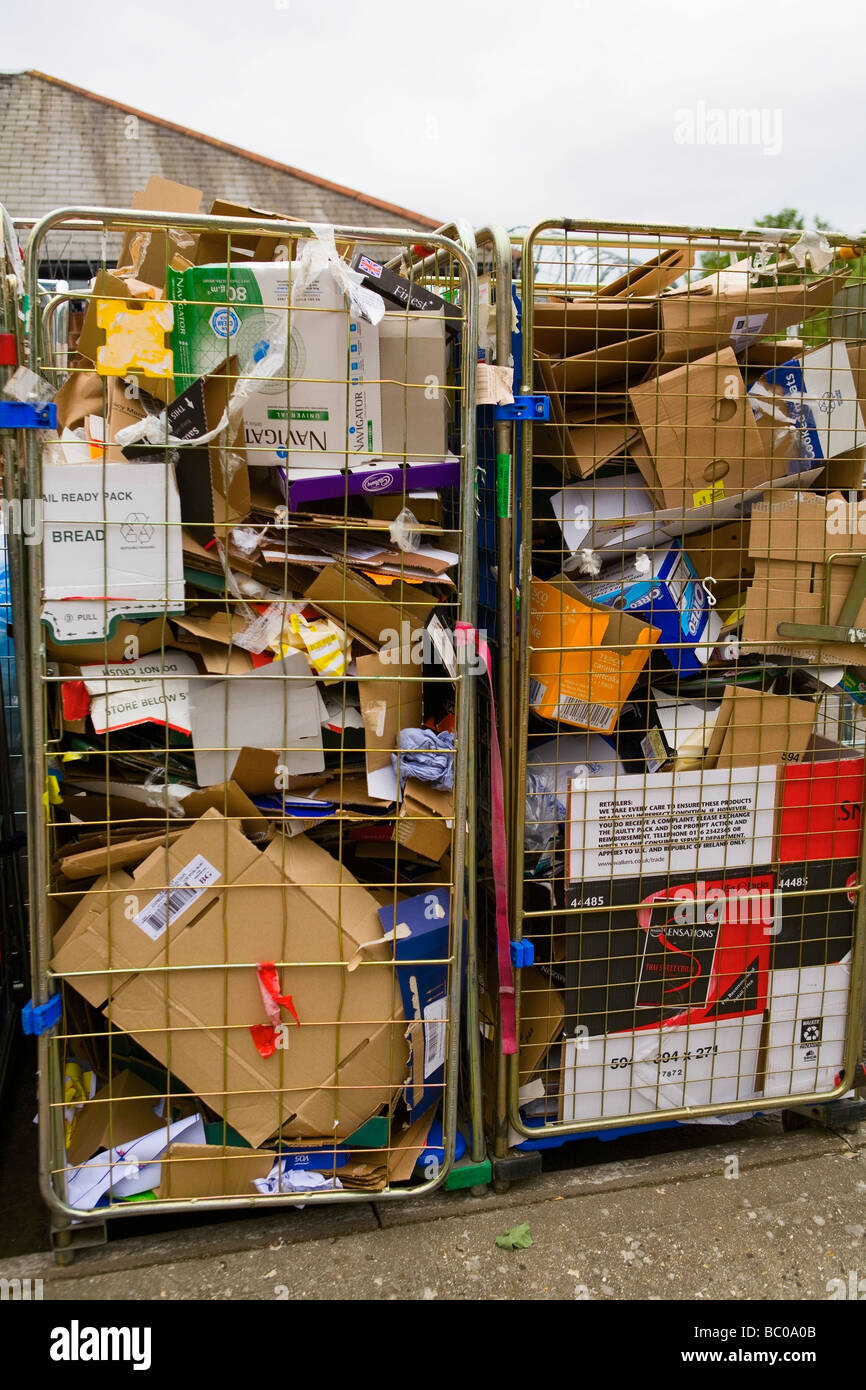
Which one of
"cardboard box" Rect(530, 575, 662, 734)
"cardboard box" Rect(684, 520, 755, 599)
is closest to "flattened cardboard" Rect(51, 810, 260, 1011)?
"cardboard box" Rect(530, 575, 662, 734)

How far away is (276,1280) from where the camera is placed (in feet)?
7.72

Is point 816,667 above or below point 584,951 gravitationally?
above

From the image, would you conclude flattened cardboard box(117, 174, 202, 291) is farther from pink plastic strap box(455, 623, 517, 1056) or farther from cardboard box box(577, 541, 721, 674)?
cardboard box box(577, 541, 721, 674)

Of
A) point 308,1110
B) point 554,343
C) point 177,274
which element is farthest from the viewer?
point 554,343

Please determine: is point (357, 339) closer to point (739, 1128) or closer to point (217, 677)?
point (217, 677)

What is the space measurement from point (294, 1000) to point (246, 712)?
2.46ft

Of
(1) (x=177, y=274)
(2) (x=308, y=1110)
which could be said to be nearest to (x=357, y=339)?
(1) (x=177, y=274)

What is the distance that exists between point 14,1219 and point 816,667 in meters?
2.86

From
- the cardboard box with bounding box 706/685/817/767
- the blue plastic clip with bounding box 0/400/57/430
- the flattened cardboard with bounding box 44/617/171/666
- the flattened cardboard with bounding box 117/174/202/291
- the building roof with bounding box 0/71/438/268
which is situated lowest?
the cardboard box with bounding box 706/685/817/767

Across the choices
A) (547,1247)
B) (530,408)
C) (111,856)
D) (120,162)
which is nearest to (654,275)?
(530,408)

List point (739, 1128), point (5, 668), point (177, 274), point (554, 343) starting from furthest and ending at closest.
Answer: point (5, 668), point (739, 1128), point (554, 343), point (177, 274)

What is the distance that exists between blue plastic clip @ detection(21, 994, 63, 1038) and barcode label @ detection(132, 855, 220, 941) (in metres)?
Result: 0.27

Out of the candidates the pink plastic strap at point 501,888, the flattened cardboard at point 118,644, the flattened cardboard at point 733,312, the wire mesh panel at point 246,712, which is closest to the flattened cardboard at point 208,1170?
the wire mesh panel at point 246,712

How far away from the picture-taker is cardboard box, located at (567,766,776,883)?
8.73 ft
